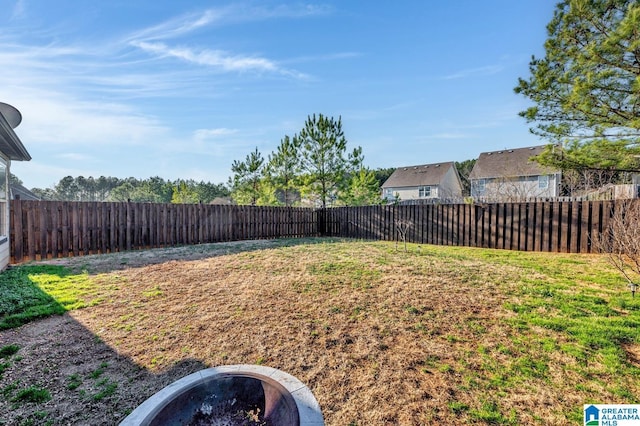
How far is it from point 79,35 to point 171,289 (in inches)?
256

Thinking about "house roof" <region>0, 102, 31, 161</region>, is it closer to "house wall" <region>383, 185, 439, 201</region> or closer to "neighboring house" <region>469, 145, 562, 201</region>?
"neighboring house" <region>469, 145, 562, 201</region>

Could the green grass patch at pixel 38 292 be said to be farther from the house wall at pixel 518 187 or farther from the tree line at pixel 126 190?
the tree line at pixel 126 190

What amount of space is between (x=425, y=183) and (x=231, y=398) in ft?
93.6

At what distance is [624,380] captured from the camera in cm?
205

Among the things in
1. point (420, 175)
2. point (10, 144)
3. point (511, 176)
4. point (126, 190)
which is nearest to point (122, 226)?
point (10, 144)

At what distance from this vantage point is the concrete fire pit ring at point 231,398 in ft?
5.65

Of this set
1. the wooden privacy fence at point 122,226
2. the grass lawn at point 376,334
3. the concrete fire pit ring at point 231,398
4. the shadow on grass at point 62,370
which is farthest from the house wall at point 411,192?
the concrete fire pit ring at point 231,398

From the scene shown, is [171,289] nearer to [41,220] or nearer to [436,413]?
[436,413]

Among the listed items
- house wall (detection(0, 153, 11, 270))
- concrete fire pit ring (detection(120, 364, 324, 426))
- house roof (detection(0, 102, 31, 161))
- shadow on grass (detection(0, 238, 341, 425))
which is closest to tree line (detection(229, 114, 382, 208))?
house roof (detection(0, 102, 31, 161))

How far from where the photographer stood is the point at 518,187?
1756 centimetres

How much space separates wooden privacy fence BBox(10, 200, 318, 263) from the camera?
22.5 feet

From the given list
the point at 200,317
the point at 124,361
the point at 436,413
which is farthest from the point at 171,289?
the point at 436,413

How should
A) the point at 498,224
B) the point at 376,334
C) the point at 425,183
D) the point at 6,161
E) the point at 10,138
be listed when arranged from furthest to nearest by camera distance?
1. the point at 425,183
2. the point at 498,224
3. the point at 6,161
4. the point at 10,138
5. the point at 376,334

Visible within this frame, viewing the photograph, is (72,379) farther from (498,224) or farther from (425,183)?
(425,183)
